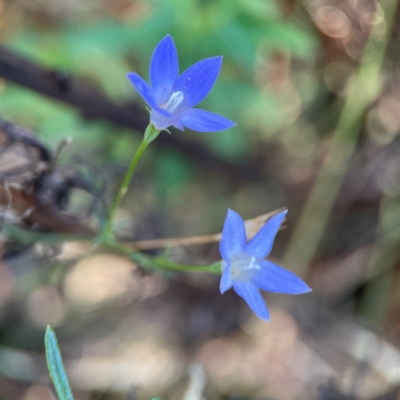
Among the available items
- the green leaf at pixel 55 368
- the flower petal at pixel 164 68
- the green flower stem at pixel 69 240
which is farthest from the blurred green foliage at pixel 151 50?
the green leaf at pixel 55 368

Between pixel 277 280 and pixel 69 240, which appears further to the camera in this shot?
pixel 69 240

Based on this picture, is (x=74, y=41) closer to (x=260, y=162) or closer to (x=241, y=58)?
(x=241, y=58)

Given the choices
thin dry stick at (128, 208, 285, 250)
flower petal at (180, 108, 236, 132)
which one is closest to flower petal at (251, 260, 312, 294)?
thin dry stick at (128, 208, 285, 250)

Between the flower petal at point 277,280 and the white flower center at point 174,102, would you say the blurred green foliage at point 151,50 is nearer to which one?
the white flower center at point 174,102

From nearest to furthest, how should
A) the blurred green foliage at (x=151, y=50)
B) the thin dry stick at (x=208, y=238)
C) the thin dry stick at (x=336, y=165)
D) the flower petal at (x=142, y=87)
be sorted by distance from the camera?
1. the flower petal at (x=142, y=87)
2. the thin dry stick at (x=208, y=238)
3. the blurred green foliage at (x=151, y=50)
4. the thin dry stick at (x=336, y=165)

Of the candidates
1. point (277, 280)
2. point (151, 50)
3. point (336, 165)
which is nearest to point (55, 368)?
point (277, 280)

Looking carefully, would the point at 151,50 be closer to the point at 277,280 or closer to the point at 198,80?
the point at 198,80

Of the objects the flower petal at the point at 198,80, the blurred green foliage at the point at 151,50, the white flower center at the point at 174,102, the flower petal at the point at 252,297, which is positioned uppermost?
the blurred green foliage at the point at 151,50

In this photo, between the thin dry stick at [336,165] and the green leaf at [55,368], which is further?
the thin dry stick at [336,165]
